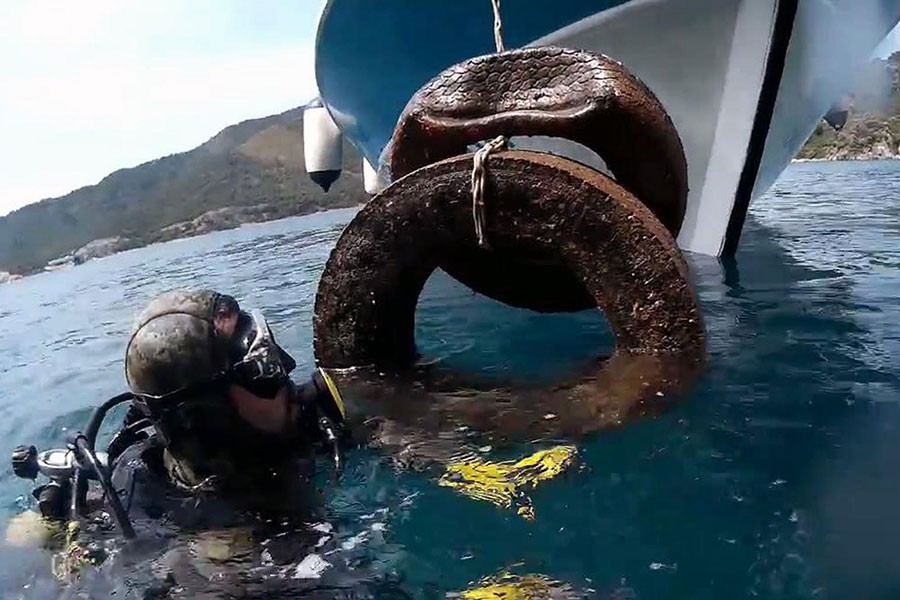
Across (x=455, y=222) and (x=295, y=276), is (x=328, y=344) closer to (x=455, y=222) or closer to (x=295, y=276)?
(x=455, y=222)

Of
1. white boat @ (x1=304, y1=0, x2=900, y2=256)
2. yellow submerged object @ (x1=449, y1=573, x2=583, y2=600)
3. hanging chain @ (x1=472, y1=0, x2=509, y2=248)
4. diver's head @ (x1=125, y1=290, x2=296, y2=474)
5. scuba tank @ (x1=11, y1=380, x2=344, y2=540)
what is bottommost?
yellow submerged object @ (x1=449, y1=573, x2=583, y2=600)

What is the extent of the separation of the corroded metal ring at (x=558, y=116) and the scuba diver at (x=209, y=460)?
4.80ft

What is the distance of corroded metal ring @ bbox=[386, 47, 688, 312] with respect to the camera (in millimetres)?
4035

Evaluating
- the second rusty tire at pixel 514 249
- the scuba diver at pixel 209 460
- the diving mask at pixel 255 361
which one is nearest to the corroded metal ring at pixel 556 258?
the second rusty tire at pixel 514 249

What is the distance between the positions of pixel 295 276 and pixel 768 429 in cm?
1102

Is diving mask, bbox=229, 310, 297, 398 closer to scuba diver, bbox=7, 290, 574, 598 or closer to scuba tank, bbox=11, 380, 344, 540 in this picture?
scuba diver, bbox=7, 290, 574, 598

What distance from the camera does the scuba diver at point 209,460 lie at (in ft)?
10.3

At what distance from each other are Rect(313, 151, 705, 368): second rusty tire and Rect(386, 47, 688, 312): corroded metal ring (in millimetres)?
212

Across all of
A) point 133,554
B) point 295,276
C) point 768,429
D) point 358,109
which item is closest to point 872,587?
point 768,429

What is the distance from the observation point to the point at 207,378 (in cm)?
314

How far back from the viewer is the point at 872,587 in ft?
9.09

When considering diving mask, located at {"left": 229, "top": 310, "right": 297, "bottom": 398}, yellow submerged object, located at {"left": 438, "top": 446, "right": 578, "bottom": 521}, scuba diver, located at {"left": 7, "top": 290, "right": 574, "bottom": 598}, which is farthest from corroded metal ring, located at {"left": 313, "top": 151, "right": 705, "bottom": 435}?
diving mask, located at {"left": 229, "top": 310, "right": 297, "bottom": 398}

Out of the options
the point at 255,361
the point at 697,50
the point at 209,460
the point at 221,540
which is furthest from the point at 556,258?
the point at 697,50

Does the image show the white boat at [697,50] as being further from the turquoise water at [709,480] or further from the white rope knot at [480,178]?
the white rope knot at [480,178]
